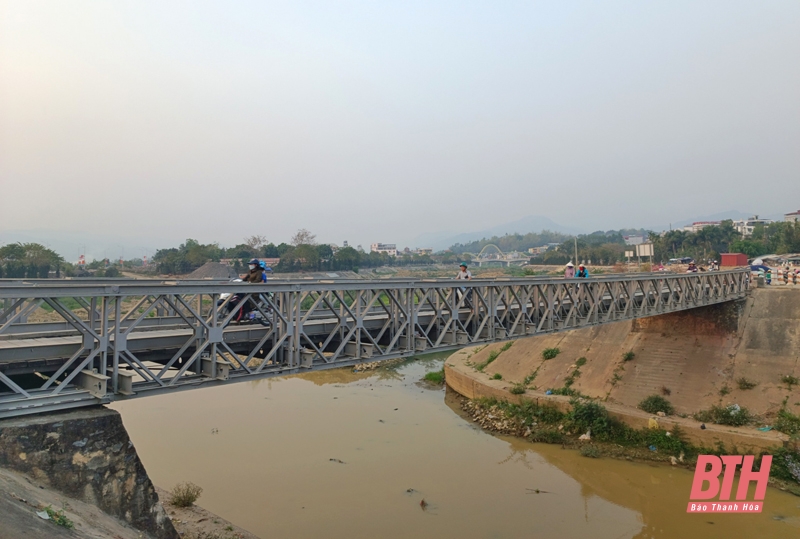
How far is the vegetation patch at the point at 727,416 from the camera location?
18.5 meters

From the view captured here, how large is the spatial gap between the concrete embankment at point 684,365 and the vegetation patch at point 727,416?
43 centimetres

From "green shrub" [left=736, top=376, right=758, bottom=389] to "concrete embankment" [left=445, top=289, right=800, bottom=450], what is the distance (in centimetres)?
15

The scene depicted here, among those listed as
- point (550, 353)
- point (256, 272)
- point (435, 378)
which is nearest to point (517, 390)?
point (550, 353)

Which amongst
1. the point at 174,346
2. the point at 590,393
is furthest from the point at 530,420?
the point at 174,346

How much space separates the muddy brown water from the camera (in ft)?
46.9

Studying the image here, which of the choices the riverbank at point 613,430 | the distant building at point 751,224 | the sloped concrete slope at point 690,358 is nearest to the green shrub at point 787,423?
the riverbank at point 613,430

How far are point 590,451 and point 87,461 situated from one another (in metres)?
16.8

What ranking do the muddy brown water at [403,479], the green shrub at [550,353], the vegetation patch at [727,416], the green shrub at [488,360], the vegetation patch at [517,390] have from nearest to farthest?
the muddy brown water at [403,479], the vegetation patch at [727,416], the vegetation patch at [517,390], the green shrub at [550,353], the green shrub at [488,360]

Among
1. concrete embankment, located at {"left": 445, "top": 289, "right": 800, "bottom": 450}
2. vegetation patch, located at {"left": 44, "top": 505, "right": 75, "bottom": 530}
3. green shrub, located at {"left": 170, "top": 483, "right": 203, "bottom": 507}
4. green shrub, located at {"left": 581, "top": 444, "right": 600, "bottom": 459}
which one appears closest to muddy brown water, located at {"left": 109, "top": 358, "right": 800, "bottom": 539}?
green shrub, located at {"left": 581, "top": 444, "right": 600, "bottom": 459}

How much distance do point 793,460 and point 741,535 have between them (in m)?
4.27

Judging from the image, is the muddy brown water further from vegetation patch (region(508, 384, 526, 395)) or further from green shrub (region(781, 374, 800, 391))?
green shrub (region(781, 374, 800, 391))

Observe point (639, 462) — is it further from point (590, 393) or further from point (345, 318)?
point (345, 318)

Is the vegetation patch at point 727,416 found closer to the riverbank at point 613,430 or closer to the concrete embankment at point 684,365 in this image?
the riverbank at point 613,430

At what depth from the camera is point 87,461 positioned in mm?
7023
